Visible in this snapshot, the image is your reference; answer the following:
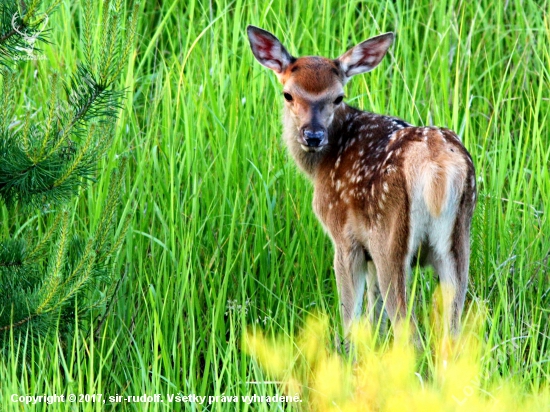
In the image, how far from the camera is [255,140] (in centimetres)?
563

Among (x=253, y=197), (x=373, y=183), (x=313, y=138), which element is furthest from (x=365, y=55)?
(x=373, y=183)

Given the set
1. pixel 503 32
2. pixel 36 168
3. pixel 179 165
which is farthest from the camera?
pixel 503 32

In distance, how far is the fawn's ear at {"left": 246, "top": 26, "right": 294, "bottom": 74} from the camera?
536 centimetres

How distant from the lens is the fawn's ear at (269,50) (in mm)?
5355

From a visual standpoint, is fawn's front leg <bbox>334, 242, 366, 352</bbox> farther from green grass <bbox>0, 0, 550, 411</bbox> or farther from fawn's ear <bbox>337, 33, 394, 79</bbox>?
fawn's ear <bbox>337, 33, 394, 79</bbox>

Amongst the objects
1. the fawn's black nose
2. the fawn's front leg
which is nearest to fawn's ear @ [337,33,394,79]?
the fawn's black nose

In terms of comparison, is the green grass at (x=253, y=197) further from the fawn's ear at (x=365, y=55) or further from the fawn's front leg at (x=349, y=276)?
the fawn's ear at (x=365, y=55)

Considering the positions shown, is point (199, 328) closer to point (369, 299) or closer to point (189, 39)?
point (369, 299)

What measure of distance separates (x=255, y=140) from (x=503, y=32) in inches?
85.7

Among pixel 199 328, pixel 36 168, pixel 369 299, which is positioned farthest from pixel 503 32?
pixel 36 168

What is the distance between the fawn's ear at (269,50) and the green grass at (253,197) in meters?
0.29

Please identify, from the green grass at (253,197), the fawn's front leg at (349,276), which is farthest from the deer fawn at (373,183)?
the green grass at (253,197)

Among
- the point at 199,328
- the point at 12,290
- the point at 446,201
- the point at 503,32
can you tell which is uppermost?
the point at 503,32

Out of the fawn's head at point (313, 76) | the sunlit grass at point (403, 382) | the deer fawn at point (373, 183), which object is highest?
the fawn's head at point (313, 76)
